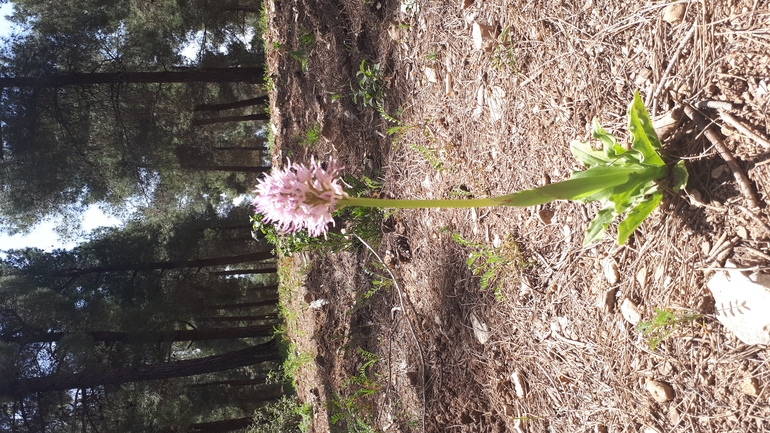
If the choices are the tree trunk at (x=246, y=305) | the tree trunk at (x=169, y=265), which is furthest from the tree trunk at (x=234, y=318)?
the tree trunk at (x=169, y=265)

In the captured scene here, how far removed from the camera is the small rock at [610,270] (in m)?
2.30

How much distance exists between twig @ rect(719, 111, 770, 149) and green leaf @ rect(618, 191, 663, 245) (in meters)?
0.35

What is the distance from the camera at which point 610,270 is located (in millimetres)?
2318

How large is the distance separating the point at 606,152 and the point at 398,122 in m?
2.01

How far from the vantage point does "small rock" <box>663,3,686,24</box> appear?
6.51 feet

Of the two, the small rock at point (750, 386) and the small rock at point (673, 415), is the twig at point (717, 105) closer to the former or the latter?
the small rock at point (750, 386)

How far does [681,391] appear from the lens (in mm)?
2014

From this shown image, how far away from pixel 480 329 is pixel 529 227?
2.45ft

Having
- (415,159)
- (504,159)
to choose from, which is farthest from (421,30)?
(504,159)

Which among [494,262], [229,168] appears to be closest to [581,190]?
[494,262]

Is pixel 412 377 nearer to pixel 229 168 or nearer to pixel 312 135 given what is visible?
pixel 312 135

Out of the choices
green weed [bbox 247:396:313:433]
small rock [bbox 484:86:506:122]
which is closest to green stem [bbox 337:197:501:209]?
small rock [bbox 484:86:506:122]

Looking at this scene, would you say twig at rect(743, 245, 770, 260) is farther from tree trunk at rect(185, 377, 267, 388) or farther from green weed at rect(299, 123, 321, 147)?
tree trunk at rect(185, 377, 267, 388)

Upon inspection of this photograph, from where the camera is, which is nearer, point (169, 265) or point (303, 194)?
point (303, 194)
